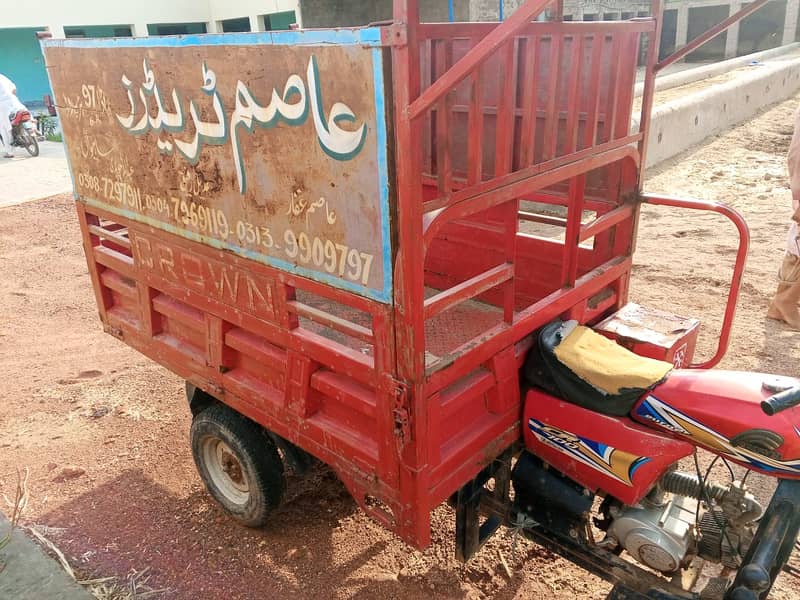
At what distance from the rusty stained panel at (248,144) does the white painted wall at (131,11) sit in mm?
18540

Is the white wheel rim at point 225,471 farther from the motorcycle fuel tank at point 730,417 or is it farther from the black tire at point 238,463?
the motorcycle fuel tank at point 730,417

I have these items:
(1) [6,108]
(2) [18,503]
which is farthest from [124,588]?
(1) [6,108]

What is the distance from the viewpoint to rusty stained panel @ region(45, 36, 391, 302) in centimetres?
185

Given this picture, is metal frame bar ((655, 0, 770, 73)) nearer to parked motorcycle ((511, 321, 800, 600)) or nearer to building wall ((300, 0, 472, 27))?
parked motorcycle ((511, 321, 800, 600))

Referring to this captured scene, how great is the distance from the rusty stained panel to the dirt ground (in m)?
1.49

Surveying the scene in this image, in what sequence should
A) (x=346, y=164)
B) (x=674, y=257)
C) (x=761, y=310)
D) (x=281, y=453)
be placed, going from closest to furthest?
(x=346, y=164), (x=281, y=453), (x=761, y=310), (x=674, y=257)

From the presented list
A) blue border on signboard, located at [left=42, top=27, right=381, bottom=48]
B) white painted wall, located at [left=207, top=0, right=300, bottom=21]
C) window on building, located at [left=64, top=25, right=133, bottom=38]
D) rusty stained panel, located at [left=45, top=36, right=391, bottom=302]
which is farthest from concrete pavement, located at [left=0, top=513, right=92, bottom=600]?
window on building, located at [left=64, top=25, right=133, bottom=38]

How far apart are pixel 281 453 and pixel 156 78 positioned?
172 cm

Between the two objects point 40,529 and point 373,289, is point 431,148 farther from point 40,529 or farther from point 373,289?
point 40,529

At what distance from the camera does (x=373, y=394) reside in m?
2.18

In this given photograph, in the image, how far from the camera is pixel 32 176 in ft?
35.1

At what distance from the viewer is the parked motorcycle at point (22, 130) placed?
39.3 ft

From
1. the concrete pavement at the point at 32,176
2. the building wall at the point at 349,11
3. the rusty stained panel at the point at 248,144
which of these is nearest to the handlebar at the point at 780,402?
the rusty stained panel at the point at 248,144

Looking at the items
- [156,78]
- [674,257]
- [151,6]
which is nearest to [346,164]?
[156,78]
